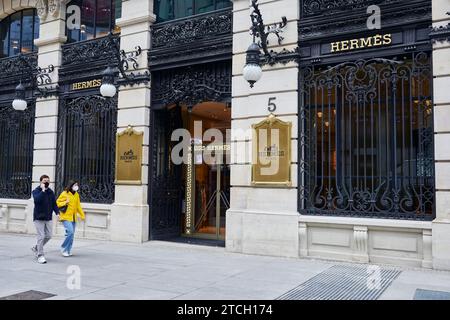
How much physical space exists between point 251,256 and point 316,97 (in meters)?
3.99

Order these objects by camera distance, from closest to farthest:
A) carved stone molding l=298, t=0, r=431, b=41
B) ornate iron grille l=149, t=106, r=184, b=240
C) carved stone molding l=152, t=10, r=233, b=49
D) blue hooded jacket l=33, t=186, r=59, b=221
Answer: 1. carved stone molding l=298, t=0, r=431, b=41
2. blue hooded jacket l=33, t=186, r=59, b=221
3. carved stone molding l=152, t=10, r=233, b=49
4. ornate iron grille l=149, t=106, r=184, b=240

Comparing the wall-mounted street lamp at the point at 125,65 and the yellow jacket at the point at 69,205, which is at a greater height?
the wall-mounted street lamp at the point at 125,65

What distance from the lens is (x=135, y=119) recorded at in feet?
44.5

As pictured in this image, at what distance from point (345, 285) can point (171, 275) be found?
3111 millimetres

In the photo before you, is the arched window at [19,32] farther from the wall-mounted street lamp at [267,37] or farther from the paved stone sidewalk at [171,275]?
the wall-mounted street lamp at [267,37]

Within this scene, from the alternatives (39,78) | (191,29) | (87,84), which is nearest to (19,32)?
(39,78)

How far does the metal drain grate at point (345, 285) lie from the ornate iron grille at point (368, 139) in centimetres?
138

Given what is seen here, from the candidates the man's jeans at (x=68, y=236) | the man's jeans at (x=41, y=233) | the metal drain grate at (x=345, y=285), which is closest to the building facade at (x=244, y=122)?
the metal drain grate at (x=345, y=285)

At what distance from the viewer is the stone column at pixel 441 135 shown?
905 cm

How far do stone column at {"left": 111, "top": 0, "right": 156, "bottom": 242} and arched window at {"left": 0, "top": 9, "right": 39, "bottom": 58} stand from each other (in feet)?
16.1

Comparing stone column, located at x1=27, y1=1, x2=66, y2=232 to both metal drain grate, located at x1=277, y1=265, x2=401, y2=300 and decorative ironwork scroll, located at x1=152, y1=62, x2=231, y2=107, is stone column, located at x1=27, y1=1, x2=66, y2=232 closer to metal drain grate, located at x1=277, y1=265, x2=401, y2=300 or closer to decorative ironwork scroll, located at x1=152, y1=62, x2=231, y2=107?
decorative ironwork scroll, located at x1=152, y1=62, x2=231, y2=107

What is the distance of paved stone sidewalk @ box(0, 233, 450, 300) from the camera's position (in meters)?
7.38

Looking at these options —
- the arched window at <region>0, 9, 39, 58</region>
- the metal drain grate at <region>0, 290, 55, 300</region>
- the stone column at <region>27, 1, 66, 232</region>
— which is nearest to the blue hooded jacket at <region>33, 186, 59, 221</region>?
the metal drain grate at <region>0, 290, 55, 300</region>

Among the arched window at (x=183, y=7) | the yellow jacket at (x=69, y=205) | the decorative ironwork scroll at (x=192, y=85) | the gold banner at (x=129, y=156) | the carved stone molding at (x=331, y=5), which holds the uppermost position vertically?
the arched window at (x=183, y=7)
